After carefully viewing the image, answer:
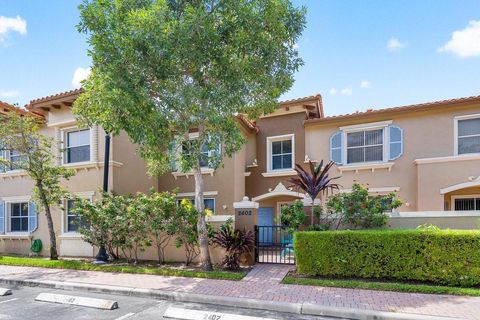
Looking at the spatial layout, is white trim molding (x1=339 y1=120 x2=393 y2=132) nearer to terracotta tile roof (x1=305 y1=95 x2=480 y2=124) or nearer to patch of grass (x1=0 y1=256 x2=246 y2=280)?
terracotta tile roof (x1=305 y1=95 x2=480 y2=124)

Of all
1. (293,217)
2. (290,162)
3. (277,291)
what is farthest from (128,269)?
(290,162)

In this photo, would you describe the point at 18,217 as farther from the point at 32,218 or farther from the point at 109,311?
the point at 109,311

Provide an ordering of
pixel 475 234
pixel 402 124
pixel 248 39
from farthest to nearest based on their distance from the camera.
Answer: pixel 402 124 < pixel 248 39 < pixel 475 234

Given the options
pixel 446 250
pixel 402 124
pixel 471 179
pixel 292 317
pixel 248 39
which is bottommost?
pixel 292 317

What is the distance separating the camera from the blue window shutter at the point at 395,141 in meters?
14.2

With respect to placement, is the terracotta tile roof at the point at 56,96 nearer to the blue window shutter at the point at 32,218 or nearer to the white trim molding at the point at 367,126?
the blue window shutter at the point at 32,218

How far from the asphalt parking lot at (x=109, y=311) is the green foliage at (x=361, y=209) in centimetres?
431

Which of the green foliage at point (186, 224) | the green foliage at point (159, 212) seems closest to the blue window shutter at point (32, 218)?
the green foliage at point (159, 212)

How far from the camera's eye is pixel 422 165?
1340cm

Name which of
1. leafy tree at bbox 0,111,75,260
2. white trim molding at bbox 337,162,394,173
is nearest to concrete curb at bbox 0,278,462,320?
leafy tree at bbox 0,111,75,260

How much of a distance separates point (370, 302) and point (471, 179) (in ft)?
27.8

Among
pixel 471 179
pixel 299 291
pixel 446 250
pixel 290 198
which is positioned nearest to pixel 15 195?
pixel 290 198

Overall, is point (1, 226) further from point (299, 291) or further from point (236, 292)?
point (299, 291)

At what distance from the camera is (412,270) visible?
838cm
